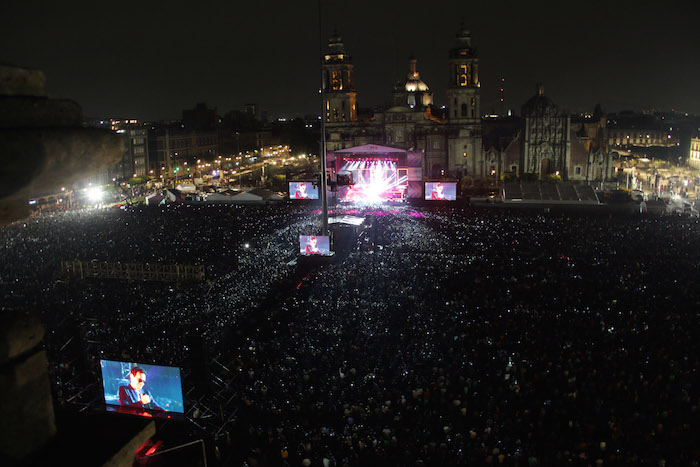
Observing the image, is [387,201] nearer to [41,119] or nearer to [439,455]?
[439,455]

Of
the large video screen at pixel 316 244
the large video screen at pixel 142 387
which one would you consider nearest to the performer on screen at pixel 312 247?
the large video screen at pixel 316 244

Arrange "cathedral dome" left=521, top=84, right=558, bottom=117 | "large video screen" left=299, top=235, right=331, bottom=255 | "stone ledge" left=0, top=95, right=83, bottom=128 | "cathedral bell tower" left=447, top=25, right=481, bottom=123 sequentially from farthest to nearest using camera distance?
"cathedral bell tower" left=447, top=25, right=481, bottom=123, "cathedral dome" left=521, top=84, right=558, bottom=117, "large video screen" left=299, top=235, right=331, bottom=255, "stone ledge" left=0, top=95, right=83, bottom=128

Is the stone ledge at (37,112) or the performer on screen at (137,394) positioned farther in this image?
the performer on screen at (137,394)

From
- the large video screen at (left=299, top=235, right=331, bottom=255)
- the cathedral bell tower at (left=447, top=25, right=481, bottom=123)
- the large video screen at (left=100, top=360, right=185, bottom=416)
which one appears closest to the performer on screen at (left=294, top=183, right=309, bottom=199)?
the large video screen at (left=299, top=235, right=331, bottom=255)

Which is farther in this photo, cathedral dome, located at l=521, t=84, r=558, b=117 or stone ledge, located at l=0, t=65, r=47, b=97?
cathedral dome, located at l=521, t=84, r=558, b=117

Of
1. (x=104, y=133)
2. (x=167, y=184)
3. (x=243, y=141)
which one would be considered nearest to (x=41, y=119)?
(x=104, y=133)

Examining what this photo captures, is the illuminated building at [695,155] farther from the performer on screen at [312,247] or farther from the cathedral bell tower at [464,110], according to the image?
the performer on screen at [312,247]

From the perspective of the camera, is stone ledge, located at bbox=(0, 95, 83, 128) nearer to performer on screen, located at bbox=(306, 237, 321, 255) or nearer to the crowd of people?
the crowd of people

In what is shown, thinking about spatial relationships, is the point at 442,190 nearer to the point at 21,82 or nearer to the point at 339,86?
the point at 339,86
